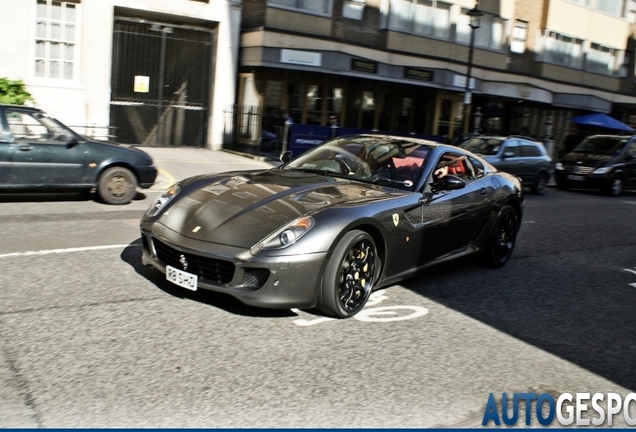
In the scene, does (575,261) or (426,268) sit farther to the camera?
(575,261)

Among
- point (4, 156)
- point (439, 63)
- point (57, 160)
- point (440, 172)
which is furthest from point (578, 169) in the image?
point (4, 156)

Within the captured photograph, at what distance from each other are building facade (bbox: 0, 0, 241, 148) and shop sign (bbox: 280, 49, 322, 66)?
5.13 ft

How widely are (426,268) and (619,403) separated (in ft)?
7.99

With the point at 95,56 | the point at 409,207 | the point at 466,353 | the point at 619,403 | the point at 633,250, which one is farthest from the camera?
the point at 95,56

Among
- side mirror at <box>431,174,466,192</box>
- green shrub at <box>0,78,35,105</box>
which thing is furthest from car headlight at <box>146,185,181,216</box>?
green shrub at <box>0,78,35,105</box>

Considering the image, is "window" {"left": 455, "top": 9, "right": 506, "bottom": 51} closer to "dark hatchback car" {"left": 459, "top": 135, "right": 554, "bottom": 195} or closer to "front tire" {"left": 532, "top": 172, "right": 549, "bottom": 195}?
"dark hatchback car" {"left": 459, "top": 135, "right": 554, "bottom": 195}

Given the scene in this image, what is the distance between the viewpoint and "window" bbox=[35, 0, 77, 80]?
17.1 metres

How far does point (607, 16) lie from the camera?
35562 millimetres

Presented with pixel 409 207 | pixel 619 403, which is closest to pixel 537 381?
pixel 619 403

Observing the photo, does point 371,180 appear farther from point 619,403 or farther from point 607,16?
Answer: point 607,16

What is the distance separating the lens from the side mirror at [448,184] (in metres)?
6.40

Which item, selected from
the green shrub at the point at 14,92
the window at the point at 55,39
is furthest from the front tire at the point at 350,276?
the window at the point at 55,39

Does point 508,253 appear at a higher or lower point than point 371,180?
lower

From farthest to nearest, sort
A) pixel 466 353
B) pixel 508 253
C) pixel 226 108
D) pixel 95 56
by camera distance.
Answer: pixel 226 108
pixel 95 56
pixel 508 253
pixel 466 353
